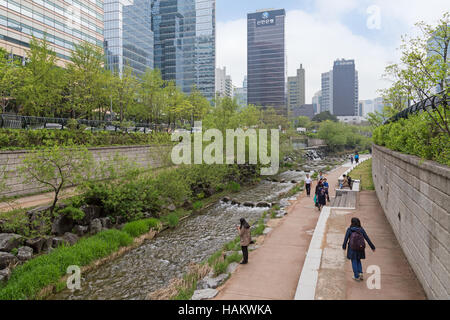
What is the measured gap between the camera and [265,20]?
499 ft

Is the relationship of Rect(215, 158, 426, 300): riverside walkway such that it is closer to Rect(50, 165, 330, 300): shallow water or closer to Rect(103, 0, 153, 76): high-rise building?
Rect(50, 165, 330, 300): shallow water

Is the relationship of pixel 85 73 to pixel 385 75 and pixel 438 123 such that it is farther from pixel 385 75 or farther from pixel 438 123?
pixel 438 123

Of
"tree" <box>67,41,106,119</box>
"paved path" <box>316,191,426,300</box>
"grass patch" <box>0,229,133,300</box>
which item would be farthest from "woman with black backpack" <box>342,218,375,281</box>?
"tree" <box>67,41,106,119</box>

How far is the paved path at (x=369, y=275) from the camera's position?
7.01 meters

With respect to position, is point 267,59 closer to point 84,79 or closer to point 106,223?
point 84,79

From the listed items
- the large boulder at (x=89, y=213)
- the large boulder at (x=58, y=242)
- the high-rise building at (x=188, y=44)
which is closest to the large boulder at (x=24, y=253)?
the large boulder at (x=58, y=242)

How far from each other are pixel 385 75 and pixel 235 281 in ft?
71.1

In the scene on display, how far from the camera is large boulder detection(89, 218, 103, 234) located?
46.5ft

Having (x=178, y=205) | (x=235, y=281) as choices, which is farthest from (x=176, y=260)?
(x=178, y=205)

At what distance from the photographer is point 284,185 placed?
30500mm

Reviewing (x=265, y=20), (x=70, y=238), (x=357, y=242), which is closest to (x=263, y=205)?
(x=70, y=238)

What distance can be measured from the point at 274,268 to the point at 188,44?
104920mm

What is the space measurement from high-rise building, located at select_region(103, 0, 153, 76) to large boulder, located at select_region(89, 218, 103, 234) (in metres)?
66.0

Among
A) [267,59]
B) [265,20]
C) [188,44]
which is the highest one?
[265,20]
